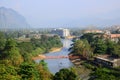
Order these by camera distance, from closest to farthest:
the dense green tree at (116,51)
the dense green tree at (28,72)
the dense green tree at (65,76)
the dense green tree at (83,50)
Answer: the dense green tree at (28,72), the dense green tree at (65,76), the dense green tree at (116,51), the dense green tree at (83,50)

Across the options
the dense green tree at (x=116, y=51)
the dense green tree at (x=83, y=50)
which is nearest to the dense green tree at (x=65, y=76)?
the dense green tree at (x=116, y=51)

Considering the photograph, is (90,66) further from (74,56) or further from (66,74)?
(66,74)

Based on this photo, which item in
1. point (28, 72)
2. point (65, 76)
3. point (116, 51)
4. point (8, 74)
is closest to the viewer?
point (8, 74)

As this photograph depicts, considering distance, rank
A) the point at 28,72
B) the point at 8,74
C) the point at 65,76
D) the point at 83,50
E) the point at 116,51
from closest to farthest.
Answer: the point at 8,74, the point at 28,72, the point at 65,76, the point at 116,51, the point at 83,50

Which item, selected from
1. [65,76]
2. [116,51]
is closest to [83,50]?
[116,51]

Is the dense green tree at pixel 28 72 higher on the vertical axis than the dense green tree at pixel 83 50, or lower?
higher

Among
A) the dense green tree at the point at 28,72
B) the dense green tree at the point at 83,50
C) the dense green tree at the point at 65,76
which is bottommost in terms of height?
the dense green tree at the point at 83,50

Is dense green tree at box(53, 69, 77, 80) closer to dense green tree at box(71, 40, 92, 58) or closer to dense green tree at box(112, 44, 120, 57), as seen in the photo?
dense green tree at box(112, 44, 120, 57)

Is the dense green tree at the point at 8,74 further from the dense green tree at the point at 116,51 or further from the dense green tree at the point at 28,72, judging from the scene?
the dense green tree at the point at 116,51

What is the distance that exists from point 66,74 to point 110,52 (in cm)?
1586

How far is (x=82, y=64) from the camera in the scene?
1145 inches

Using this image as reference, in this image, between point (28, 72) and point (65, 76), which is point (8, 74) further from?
point (65, 76)

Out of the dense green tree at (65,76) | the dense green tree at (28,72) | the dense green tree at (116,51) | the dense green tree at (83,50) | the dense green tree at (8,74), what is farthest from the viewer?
the dense green tree at (83,50)

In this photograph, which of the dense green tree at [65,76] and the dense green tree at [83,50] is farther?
the dense green tree at [83,50]
